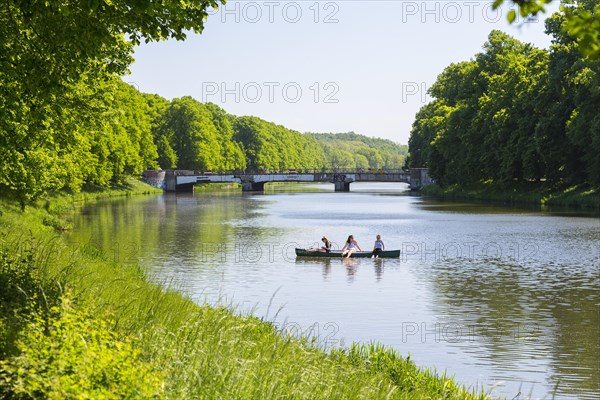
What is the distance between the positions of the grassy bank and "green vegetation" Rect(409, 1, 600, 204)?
40.3 meters

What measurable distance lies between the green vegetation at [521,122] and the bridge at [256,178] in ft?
64.9

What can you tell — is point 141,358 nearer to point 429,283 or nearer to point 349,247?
point 429,283

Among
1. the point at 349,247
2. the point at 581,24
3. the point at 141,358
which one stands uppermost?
the point at 581,24

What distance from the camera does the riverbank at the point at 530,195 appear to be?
65.4 metres

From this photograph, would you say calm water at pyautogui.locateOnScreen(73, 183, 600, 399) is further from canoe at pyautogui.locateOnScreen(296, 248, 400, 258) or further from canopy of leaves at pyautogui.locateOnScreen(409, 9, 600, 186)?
canopy of leaves at pyautogui.locateOnScreen(409, 9, 600, 186)

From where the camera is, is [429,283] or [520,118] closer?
[429,283]

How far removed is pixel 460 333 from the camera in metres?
21.1

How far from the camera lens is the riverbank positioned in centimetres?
6544

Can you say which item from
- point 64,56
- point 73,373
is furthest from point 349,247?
point 73,373

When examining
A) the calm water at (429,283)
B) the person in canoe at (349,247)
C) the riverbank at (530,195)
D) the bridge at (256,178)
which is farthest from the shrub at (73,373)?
the bridge at (256,178)

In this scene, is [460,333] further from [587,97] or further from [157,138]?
[157,138]

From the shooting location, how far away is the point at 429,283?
29.9 metres

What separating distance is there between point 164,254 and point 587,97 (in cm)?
3980

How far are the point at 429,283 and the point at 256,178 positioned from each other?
109m
